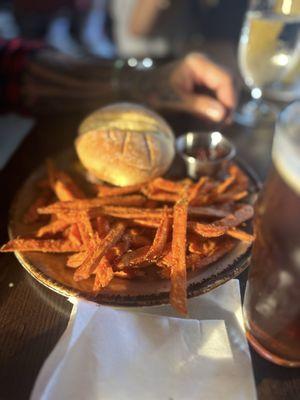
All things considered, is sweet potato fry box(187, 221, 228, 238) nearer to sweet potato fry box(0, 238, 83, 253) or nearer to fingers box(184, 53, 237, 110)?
sweet potato fry box(0, 238, 83, 253)

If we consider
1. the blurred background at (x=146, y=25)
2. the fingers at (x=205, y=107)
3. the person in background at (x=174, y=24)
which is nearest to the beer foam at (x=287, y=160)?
the fingers at (x=205, y=107)

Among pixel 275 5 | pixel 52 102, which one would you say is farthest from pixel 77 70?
pixel 275 5

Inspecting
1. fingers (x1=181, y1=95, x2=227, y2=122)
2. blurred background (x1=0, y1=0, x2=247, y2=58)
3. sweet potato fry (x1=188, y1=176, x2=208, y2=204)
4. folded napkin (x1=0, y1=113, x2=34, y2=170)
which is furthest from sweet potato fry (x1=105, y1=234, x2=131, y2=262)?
blurred background (x1=0, y1=0, x2=247, y2=58)

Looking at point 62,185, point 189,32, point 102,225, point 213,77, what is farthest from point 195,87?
point 189,32

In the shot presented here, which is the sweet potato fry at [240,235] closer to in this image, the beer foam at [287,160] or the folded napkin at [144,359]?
the folded napkin at [144,359]

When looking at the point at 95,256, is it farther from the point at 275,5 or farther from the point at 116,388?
the point at 275,5

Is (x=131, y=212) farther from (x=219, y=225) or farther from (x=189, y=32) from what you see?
(x=189, y=32)
